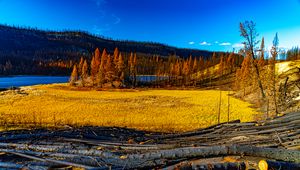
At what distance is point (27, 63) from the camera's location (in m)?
188

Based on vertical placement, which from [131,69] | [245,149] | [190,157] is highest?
[131,69]

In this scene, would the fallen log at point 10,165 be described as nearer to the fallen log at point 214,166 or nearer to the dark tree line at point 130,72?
the fallen log at point 214,166

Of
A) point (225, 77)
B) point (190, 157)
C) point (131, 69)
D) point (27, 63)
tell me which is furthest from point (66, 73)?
point (190, 157)

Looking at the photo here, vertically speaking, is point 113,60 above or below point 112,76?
above

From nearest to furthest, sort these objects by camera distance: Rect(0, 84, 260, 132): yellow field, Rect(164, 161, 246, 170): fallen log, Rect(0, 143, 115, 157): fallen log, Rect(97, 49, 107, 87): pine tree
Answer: Rect(164, 161, 246, 170): fallen log
Rect(0, 143, 115, 157): fallen log
Rect(0, 84, 260, 132): yellow field
Rect(97, 49, 107, 87): pine tree

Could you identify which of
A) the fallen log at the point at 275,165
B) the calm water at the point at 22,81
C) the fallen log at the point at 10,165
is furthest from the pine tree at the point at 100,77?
the fallen log at the point at 275,165

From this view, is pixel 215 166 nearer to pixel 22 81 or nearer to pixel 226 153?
pixel 226 153

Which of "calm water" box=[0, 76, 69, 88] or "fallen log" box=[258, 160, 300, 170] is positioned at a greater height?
"calm water" box=[0, 76, 69, 88]

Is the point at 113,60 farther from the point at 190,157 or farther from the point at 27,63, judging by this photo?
the point at 27,63

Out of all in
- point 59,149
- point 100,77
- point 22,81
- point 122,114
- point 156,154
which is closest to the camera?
point 156,154

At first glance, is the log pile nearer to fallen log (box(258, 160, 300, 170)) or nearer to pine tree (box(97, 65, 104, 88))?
fallen log (box(258, 160, 300, 170))

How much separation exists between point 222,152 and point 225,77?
120m

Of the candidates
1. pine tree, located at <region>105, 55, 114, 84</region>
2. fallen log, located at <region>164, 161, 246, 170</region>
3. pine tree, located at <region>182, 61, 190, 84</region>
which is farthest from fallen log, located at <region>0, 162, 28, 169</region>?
pine tree, located at <region>182, 61, 190, 84</region>

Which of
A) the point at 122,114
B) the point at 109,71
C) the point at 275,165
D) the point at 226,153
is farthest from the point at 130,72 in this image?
the point at 275,165
